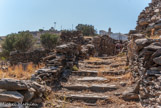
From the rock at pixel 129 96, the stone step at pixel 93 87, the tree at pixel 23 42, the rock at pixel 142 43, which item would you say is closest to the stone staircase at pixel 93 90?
the stone step at pixel 93 87

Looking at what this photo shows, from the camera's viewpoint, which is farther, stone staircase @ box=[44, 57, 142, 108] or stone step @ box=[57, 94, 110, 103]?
stone step @ box=[57, 94, 110, 103]

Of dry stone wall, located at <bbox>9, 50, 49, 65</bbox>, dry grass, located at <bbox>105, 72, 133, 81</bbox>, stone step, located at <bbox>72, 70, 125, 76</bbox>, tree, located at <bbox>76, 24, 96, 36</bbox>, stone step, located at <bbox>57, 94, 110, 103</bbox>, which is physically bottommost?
stone step, located at <bbox>57, 94, 110, 103</bbox>

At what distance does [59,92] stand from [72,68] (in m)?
1.83

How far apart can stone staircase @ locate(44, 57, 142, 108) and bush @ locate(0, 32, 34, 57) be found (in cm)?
1867

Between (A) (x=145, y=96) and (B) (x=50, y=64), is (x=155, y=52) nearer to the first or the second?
(A) (x=145, y=96)

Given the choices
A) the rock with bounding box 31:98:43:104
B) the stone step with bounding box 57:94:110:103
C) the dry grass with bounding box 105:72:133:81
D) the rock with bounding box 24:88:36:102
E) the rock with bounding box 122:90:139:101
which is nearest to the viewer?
the rock with bounding box 24:88:36:102

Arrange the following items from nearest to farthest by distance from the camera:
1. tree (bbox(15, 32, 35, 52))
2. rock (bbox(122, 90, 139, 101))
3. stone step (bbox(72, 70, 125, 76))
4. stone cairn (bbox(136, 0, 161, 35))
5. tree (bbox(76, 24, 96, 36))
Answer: rock (bbox(122, 90, 139, 101)), stone step (bbox(72, 70, 125, 76)), stone cairn (bbox(136, 0, 161, 35)), tree (bbox(15, 32, 35, 52)), tree (bbox(76, 24, 96, 36))

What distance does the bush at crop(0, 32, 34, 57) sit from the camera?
22.6 m

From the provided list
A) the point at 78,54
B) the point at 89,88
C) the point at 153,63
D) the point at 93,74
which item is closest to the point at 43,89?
the point at 89,88

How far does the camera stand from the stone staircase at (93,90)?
163 inches

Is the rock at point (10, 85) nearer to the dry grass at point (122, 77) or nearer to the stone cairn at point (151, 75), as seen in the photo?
the stone cairn at point (151, 75)

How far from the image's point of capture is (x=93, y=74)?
19.9 feet

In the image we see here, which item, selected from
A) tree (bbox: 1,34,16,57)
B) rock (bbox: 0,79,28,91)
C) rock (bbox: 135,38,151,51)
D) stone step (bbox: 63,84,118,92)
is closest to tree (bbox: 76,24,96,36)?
tree (bbox: 1,34,16,57)

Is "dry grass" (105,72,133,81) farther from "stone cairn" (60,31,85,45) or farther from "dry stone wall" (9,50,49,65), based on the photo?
"stone cairn" (60,31,85,45)
